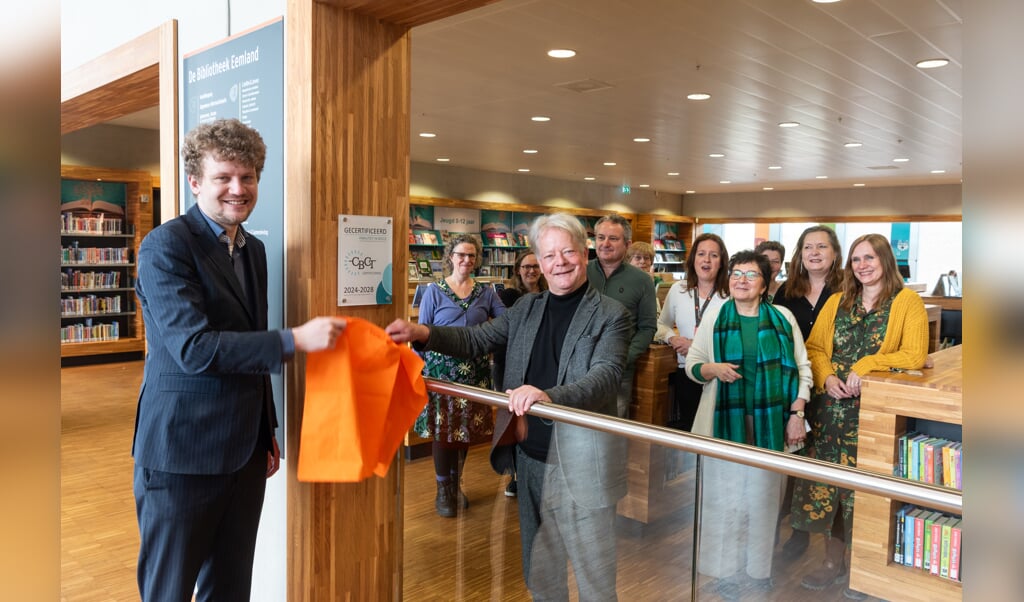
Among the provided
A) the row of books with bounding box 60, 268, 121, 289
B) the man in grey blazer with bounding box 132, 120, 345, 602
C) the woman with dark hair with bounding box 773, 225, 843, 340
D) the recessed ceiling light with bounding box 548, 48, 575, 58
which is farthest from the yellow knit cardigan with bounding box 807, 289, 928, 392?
the row of books with bounding box 60, 268, 121, 289

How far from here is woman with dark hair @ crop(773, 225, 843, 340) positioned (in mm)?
3803

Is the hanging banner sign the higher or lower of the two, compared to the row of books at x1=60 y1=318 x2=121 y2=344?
higher

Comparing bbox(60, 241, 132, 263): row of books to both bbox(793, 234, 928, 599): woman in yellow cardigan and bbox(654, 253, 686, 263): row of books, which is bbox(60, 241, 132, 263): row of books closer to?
bbox(793, 234, 928, 599): woman in yellow cardigan

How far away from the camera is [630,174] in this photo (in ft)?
49.6

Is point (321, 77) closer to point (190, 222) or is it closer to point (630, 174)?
point (190, 222)

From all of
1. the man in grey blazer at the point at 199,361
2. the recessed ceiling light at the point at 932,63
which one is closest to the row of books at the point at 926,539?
the man in grey blazer at the point at 199,361

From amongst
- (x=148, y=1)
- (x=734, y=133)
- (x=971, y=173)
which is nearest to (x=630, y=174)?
(x=734, y=133)

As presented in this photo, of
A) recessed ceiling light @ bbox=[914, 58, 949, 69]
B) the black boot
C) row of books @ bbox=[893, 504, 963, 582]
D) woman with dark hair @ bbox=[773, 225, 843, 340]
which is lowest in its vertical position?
the black boot

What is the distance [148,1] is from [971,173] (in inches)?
147

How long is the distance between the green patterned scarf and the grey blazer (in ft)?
3.72

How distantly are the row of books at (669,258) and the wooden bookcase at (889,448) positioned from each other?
16.9m

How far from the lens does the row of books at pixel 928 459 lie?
109 inches

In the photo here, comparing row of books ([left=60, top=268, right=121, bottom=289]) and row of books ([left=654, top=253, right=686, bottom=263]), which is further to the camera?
row of books ([left=654, top=253, right=686, bottom=263])

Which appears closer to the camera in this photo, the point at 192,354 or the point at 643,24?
the point at 192,354
